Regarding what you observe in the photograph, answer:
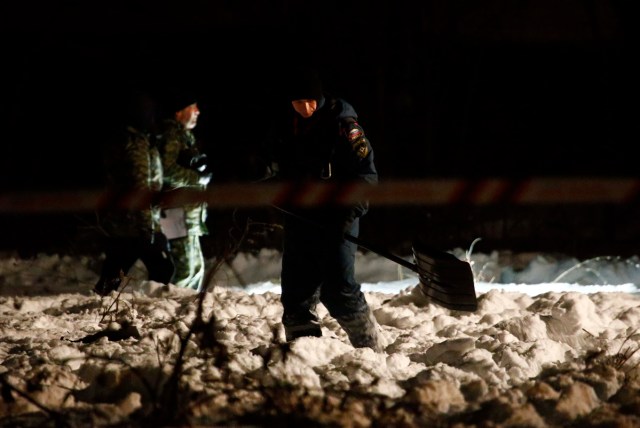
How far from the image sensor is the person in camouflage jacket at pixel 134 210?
670cm

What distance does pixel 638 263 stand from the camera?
9641mm

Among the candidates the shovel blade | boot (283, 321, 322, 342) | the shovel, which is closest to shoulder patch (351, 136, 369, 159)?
the shovel

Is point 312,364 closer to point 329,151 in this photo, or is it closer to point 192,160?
point 329,151

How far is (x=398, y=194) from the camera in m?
4.43

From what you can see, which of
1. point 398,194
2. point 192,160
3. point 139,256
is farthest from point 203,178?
point 398,194

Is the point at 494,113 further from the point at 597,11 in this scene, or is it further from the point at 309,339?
the point at 309,339

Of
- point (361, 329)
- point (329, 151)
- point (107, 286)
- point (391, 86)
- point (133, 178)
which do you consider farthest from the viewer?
point (391, 86)

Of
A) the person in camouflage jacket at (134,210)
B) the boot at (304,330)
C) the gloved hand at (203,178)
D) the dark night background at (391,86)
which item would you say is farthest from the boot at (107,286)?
the dark night background at (391,86)

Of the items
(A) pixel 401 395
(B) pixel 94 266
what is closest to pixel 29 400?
(A) pixel 401 395

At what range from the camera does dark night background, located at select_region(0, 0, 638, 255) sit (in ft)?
37.5

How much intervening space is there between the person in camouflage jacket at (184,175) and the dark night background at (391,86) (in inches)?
164

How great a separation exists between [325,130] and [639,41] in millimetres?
7900

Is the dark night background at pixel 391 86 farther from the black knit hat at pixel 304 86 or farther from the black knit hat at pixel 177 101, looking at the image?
the black knit hat at pixel 304 86

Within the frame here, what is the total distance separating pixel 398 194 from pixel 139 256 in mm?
3247
